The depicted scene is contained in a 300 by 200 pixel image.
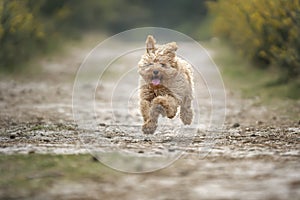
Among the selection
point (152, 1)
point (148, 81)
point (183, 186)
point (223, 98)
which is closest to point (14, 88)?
point (223, 98)

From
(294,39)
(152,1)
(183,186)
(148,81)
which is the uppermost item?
(152,1)

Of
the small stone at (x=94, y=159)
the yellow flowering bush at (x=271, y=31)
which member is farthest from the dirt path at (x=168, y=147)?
the yellow flowering bush at (x=271, y=31)

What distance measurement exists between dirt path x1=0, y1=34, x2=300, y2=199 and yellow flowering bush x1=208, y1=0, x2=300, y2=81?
63.7 inches

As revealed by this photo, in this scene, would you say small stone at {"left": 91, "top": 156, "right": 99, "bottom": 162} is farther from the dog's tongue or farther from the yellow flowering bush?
the yellow flowering bush

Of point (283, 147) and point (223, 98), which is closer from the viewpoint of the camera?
point (283, 147)

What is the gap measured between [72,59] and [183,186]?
20.4m

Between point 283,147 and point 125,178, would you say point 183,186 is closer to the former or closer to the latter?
point 125,178

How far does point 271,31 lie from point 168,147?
8997 millimetres

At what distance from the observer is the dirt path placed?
5531 mm

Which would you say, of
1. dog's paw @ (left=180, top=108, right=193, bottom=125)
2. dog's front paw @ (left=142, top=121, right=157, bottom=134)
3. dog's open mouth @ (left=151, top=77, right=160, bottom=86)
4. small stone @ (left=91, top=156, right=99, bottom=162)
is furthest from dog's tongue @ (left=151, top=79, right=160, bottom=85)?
small stone @ (left=91, top=156, right=99, bottom=162)

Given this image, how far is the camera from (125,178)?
6.00m

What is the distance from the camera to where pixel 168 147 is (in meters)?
7.41

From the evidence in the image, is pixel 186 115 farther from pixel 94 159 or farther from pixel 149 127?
pixel 94 159

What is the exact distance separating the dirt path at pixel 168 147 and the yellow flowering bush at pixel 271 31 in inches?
63.7
